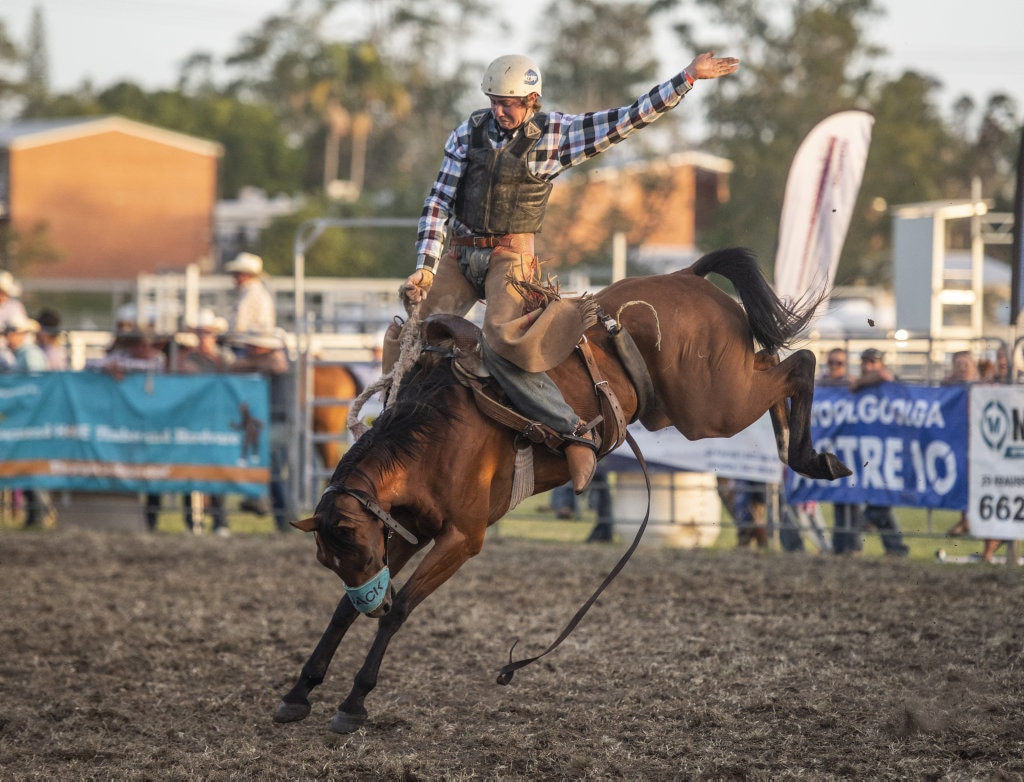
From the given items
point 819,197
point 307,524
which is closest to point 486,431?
point 307,524

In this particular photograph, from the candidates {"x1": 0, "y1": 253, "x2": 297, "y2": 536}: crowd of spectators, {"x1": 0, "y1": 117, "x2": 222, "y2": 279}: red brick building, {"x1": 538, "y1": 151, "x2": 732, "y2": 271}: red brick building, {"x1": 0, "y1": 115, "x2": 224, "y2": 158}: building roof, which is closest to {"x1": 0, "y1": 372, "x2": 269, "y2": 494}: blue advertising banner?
{"x1": 0, "y1": 253, "x2": 297, "y2": 536}: crowd of spectators

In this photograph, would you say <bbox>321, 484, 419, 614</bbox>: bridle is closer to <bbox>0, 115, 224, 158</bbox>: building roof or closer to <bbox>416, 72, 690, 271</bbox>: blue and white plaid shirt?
<bbox>416, 72, 690, 271</bbox>: blue and white plaid shirt

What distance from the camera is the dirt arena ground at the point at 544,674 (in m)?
4.96

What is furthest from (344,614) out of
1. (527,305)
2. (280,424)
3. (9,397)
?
(9,397)

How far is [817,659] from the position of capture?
21.4ft

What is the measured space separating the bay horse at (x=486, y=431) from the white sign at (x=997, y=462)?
340 centimetres

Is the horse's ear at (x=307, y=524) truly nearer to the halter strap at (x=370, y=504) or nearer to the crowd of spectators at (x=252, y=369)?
the halter strap at (x=370, y=504)

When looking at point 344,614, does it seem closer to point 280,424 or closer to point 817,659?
point 817,659

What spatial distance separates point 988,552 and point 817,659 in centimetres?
368

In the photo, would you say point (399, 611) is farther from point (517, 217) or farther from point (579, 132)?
point (579, 132)

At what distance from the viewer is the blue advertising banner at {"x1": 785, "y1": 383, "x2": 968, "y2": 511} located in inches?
365

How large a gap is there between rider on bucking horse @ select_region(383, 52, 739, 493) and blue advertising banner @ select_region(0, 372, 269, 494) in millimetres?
6146

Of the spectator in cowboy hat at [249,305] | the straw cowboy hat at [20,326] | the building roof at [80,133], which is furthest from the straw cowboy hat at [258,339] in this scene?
the building roof at [80,133]

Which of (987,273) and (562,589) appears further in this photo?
(987,273)
